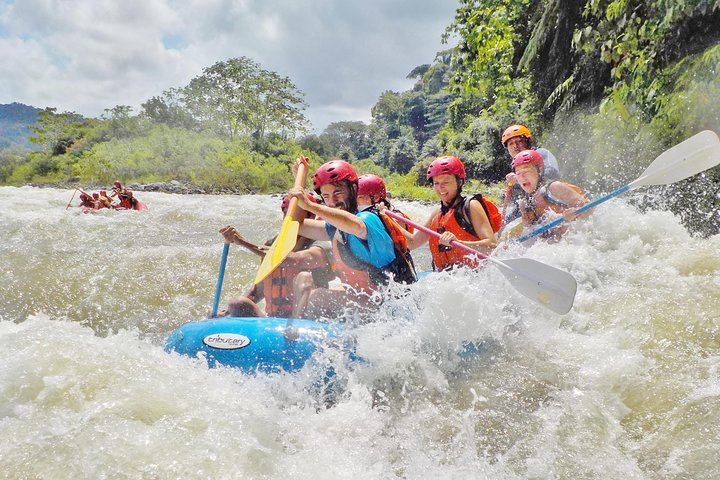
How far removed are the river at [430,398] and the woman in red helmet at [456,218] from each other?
1.29 feet

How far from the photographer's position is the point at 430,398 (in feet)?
9.44

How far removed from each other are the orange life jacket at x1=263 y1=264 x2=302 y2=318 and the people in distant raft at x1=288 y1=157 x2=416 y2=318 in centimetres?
30

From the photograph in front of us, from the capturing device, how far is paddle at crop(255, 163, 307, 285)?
3158 millimetres

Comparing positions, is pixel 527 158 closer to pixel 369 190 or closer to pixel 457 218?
pixel 457 218

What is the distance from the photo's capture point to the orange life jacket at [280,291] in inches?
142

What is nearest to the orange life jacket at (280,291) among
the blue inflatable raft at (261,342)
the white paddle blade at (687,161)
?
the blue inflatable raft at (261,342)

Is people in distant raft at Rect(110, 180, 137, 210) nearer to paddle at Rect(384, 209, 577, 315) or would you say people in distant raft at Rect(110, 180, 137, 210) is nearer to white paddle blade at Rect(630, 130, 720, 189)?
paddle at Rect(384, 209, 577, 315)

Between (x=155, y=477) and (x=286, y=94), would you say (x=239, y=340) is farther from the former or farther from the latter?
(x=286, y=94)

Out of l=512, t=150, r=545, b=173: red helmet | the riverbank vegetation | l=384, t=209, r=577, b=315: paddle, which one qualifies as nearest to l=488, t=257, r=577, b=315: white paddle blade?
l=384, t=209, r=577, b=315: paddle

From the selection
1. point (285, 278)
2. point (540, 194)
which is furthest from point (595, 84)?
point (285, 278)

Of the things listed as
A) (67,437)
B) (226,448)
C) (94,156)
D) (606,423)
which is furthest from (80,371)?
(94,156)

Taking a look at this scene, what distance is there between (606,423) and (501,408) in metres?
0.50

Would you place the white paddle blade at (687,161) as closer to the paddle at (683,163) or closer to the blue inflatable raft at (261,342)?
the paddle at (683,163)

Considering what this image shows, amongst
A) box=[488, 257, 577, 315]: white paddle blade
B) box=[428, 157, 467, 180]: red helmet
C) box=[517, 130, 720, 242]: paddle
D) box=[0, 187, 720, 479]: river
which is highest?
box=[517, 130, 720, 242]: paddle
